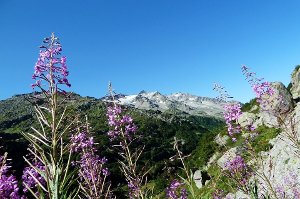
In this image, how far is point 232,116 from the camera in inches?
388

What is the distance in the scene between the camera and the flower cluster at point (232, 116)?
31.8 ft

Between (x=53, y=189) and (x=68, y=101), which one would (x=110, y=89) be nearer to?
(x=68, y=101)

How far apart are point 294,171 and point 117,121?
14289 millimetres

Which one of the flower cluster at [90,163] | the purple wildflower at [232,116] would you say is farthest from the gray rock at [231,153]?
the flower cluster at [90,163]

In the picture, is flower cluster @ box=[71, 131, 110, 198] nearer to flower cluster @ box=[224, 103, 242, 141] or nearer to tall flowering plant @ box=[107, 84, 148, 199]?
tall flowering plant @ box=[107, 84, 148, 199]

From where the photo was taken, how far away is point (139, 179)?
7918mm

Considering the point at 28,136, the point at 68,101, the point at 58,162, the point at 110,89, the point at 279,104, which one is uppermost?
the point at 110,89

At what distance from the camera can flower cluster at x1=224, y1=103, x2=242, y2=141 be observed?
31.8 ft

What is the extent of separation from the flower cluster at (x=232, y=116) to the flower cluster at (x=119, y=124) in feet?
9.40

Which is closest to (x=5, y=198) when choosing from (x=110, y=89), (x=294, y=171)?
(x=110, y=89)

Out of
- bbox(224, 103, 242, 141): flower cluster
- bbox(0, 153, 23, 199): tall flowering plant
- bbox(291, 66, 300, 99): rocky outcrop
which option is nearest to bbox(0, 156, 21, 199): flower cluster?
bbox(0, 153, 23, 199): tall flowering plant

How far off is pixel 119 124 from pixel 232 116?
133 inches

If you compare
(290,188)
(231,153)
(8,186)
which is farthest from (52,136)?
(231,153)

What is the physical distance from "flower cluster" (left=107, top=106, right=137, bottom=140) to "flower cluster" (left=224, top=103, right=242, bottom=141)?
2.87 metres
